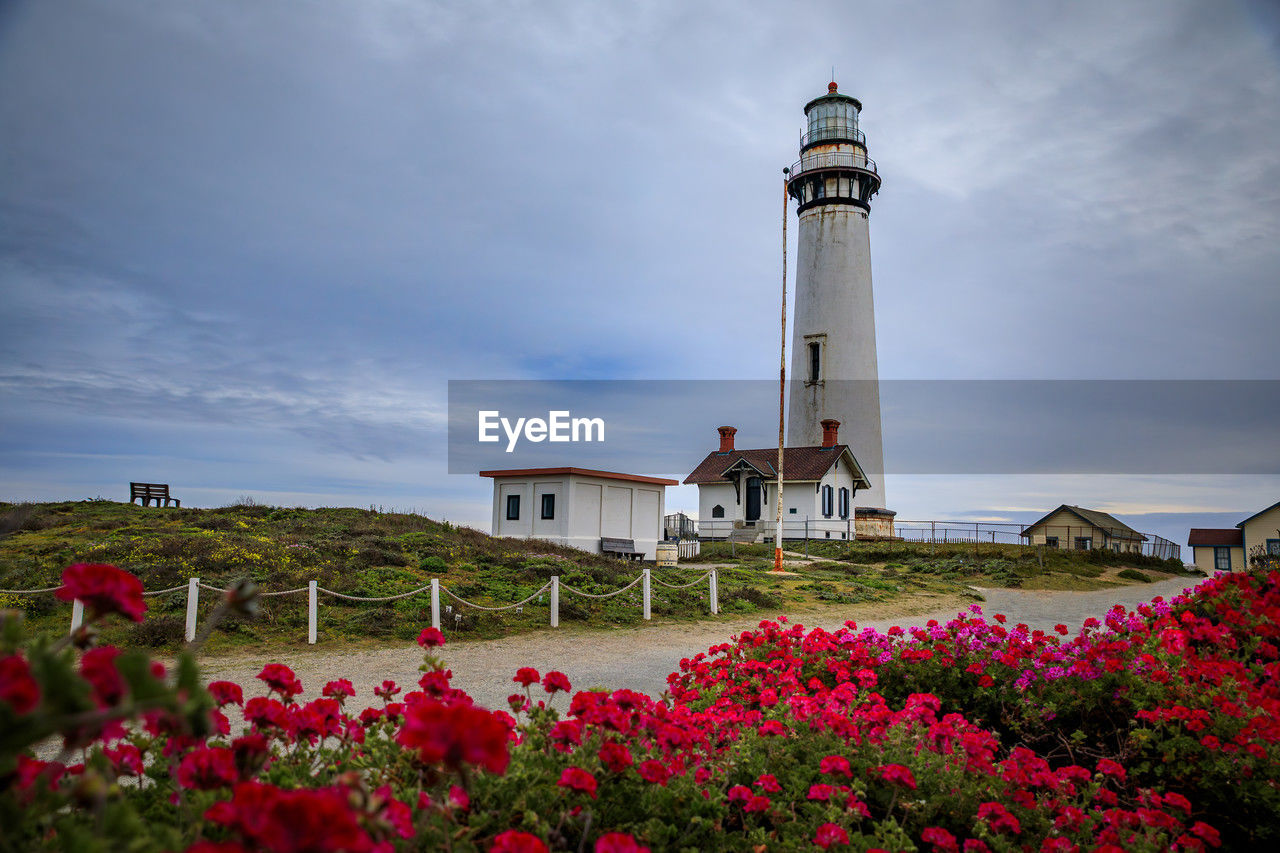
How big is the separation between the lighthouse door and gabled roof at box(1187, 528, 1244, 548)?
25941 millimetres

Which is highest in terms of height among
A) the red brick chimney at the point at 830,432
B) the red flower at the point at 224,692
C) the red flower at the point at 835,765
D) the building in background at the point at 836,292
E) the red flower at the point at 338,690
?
the building in background at the point at 836,292

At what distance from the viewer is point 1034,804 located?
3.92m

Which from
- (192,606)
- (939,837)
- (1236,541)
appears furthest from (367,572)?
(1236,541)

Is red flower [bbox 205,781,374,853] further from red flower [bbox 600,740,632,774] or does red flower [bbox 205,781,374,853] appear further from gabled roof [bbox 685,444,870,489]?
gabled roof [bbox 685,444,870,489]

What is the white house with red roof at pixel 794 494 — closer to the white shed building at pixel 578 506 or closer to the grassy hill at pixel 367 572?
the grassy hill at pixel 367 572

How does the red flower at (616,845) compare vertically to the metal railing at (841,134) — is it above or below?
below

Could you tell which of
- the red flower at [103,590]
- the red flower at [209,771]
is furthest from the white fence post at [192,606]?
the red flower at [103,590]

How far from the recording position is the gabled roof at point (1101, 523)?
4353 centimetres

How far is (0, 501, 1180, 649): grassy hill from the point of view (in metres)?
12.2

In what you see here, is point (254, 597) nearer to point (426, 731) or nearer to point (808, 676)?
point (426, 731)

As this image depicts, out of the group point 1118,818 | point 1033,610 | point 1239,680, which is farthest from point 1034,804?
point 1033,610

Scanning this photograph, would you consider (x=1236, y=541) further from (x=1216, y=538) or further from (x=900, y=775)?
(x=900, y=775)

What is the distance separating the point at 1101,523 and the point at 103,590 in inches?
2019

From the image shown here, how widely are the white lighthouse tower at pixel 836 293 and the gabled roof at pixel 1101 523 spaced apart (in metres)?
13.9
